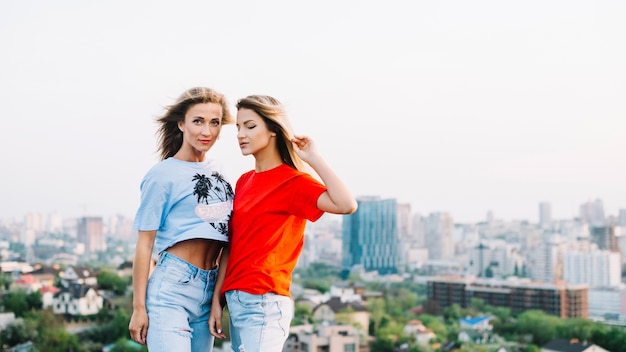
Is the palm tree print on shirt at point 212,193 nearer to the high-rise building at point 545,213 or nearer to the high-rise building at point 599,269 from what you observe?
the high-rise building at point 599,269

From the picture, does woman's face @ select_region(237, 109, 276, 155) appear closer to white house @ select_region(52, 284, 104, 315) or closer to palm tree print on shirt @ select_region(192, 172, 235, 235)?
palm tree print on shirt @ select_region(192, 172, 235, 235)

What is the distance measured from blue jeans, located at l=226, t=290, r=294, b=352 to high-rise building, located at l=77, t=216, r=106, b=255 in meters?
31.8

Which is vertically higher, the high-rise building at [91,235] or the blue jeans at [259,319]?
the blue jeans at [259,319]

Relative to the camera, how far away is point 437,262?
31031 mm

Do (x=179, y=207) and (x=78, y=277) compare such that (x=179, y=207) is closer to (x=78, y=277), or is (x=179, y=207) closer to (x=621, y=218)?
(x=78, y=277)

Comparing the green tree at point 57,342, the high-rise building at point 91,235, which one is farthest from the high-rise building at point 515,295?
the high-rise building at point 91,235

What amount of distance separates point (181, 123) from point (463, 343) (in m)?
14.0

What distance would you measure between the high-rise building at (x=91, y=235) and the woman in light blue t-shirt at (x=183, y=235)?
1251 inches

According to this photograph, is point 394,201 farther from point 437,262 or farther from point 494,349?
point 494,349

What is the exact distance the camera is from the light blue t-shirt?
1101mm

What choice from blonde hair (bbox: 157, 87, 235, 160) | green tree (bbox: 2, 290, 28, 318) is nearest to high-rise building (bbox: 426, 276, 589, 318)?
green tree (bbox: 2, 290, 28, 318)

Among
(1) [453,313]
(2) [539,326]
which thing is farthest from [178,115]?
(1) [453,313]

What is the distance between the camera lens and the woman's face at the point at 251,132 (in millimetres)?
1093

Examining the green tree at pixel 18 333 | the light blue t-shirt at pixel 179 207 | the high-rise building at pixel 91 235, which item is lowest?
the green tree at pixel 18 333
